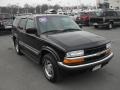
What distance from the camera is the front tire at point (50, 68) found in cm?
432

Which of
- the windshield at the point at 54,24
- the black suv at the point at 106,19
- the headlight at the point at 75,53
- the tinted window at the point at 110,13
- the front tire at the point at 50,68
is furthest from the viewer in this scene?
the tinted window at the point at 110,13

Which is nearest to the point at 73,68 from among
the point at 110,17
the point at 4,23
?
the point at 4,23

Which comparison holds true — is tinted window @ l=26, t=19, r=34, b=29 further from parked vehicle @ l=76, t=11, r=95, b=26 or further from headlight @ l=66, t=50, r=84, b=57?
parked vehicle @ l=76, t=11, r=95, b=26

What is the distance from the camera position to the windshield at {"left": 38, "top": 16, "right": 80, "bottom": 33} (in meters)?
5.19

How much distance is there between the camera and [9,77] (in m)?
5.12

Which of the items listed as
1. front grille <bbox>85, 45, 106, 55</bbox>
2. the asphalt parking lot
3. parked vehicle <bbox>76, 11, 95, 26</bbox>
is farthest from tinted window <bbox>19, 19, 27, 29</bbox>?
parked vehicle <bbox>76, 11, 95, 26</bbox>

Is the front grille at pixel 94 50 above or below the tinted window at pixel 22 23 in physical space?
below

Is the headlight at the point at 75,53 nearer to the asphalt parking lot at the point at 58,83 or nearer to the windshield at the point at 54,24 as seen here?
the asphalt parking lot at the point at 58,83

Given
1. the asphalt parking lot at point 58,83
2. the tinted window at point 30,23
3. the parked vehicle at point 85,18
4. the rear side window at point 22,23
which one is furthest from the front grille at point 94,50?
the parked vehicle at point 85,18

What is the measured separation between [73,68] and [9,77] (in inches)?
84.9

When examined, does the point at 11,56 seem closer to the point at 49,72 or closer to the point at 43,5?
the point at 49,72

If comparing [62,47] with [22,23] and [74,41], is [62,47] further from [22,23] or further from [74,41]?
[22,23]

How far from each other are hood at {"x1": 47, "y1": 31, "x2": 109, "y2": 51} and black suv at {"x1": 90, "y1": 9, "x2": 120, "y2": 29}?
39.8ft

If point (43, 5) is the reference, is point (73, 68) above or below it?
below
